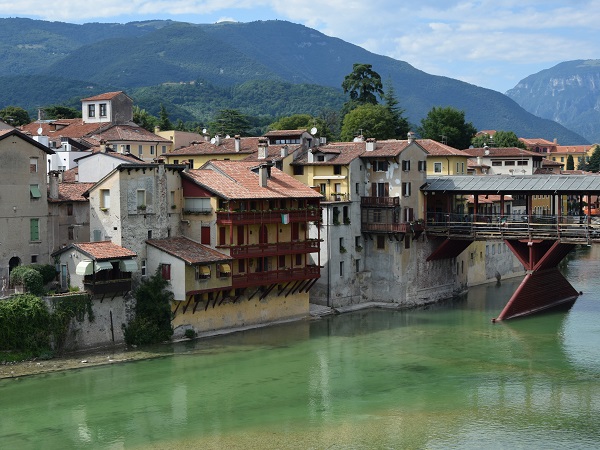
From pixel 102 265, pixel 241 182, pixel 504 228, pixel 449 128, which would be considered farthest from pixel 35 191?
pixel 449 128

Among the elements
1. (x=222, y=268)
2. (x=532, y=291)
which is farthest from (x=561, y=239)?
(x=222, y=268)

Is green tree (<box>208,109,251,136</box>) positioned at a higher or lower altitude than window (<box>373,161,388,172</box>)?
higher

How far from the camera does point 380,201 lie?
6975 centimetres

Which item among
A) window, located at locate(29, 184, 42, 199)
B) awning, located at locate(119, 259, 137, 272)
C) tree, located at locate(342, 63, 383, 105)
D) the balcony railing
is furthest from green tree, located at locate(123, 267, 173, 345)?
tree, located at locate(342, 63, 383, 105)

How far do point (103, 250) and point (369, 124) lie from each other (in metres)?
65.5

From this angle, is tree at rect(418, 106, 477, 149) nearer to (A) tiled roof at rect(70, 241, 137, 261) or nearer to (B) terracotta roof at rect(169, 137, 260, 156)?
(B) terracotta roof at rect(169, 137, 260, 156)

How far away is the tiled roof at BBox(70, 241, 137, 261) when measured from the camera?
51.0 meters

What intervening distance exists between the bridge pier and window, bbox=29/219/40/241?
30970 millimetres

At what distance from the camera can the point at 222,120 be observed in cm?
14425

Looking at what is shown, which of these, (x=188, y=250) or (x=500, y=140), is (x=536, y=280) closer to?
(x=188, y=250)

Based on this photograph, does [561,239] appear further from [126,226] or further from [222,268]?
[126,226]

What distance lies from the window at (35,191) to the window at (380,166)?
2634cm

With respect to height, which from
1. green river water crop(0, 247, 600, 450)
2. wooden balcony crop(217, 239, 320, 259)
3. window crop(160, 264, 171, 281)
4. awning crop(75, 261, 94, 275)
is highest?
wooden balcony crop(217, 239, 320, 259)

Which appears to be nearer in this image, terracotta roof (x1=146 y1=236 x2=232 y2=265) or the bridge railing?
terracotta roof (x1=146 y1=236 x2=232 y2=265)
